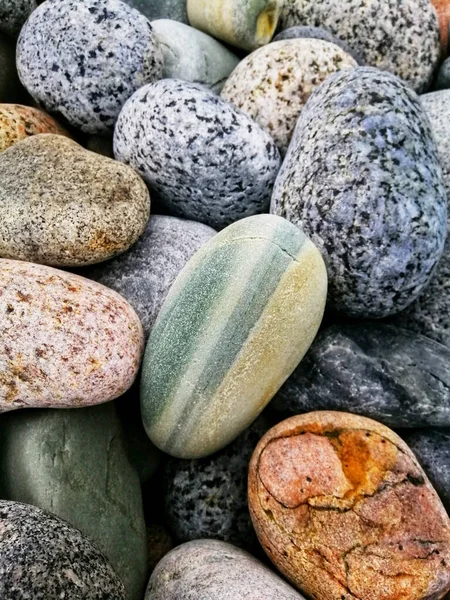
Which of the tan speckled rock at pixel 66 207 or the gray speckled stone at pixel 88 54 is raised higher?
the gray speckled stone at pixel 88 54

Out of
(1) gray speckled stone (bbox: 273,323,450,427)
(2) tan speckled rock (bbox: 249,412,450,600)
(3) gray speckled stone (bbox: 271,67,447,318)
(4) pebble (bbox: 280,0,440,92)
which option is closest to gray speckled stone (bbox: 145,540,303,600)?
(2) tan speckled rock (bbox: 249,412,450,600)

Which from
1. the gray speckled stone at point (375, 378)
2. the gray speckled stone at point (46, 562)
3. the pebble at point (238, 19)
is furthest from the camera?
the pebble at point (238, 19)

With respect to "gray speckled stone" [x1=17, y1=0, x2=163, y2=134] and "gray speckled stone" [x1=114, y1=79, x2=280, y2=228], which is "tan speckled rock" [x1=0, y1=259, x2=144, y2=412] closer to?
"gray speckled stone" [x1=114, y1=79, x2=280, y2=228]

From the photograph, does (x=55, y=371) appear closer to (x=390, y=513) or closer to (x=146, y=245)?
(x=146, y=245)

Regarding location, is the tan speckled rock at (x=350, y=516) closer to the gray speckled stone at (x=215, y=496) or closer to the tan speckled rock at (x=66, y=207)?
the gray speckled stone at (x=215, y=496)

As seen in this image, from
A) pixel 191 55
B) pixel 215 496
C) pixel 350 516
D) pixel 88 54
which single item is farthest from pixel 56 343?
pixel 191 55

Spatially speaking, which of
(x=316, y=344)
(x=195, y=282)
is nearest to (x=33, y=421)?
(x=195, y=282)

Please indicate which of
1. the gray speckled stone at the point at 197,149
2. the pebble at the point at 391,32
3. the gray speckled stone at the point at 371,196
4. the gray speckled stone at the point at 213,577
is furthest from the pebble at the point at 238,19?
the gray speckled stone at the point at 213,577
